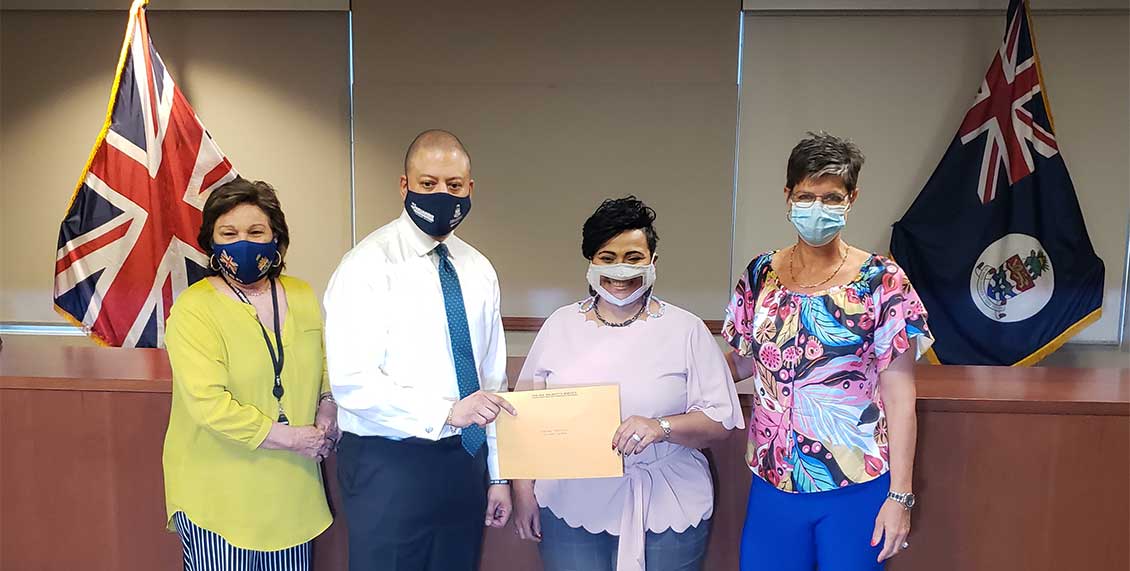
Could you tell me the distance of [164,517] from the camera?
6.73 feet

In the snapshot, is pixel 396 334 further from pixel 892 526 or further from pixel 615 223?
pixel 892 526

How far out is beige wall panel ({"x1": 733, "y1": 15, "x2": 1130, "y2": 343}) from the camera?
3504 millimetres

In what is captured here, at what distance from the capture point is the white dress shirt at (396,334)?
1.48 m

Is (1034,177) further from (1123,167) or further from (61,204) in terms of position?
(61,204)

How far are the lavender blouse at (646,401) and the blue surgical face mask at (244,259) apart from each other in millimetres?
669

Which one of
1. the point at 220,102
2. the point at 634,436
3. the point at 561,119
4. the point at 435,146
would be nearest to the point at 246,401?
the point at 435,146

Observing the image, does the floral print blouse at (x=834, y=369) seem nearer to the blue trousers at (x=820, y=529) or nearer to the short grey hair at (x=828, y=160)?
the blue trousers at (x=820, y=529)

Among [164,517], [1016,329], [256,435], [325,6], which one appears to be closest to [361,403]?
[256,435]

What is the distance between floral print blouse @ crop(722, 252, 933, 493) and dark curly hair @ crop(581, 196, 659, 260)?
32 centimetres

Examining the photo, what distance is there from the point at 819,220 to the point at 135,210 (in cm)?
301

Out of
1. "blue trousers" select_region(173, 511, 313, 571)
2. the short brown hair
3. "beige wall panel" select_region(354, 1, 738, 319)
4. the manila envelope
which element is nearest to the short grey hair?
the manila envelope

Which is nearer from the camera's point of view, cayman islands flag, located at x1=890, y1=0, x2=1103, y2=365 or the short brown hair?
the short brown hair

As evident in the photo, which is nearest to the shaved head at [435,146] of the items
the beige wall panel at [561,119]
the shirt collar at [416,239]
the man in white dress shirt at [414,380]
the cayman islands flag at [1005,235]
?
the man in white dress shirt at [414,380]

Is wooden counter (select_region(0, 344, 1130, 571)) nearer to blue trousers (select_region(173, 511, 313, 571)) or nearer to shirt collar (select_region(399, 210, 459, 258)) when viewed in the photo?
blue trousers (select_region(173, 511, 313, 571))
